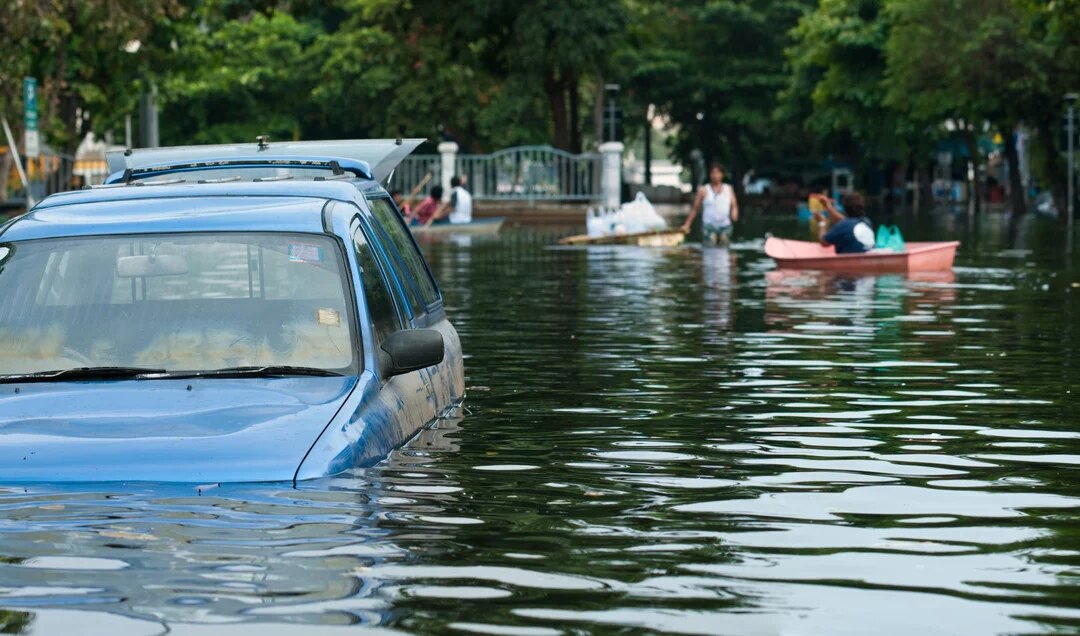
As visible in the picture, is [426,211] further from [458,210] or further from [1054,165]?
[1054,165]

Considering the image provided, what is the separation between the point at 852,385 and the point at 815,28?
6056cm

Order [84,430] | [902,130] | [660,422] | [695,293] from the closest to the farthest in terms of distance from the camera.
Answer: [84,430] → [660,422] → [695,293] → [902,130]

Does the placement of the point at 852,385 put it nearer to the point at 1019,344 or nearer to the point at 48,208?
the point at 1019,344

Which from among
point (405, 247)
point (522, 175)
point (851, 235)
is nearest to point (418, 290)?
point (405, 247)

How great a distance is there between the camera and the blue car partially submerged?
7.07 m

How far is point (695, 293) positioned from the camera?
23656mm

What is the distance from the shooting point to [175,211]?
27.0 ft

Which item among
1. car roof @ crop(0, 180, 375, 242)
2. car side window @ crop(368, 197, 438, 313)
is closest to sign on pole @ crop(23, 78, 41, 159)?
car side window @ crop(368, 197, 438, 313)

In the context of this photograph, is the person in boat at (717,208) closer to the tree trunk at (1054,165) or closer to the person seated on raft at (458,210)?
the person seated on raft at (458,210)

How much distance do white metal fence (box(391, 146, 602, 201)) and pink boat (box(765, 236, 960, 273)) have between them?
3244 cm

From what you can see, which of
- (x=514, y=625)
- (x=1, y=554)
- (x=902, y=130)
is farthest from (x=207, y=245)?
(x=902, y=130)

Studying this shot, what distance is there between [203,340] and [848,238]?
20.1m

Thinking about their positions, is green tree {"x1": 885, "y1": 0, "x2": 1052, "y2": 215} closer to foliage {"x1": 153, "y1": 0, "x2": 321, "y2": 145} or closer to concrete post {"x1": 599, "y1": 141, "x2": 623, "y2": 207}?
concrete post {"x1": 599, "y1": 141, "x2": 623, "y2": 207}

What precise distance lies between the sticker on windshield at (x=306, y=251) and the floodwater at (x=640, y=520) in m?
0.87
